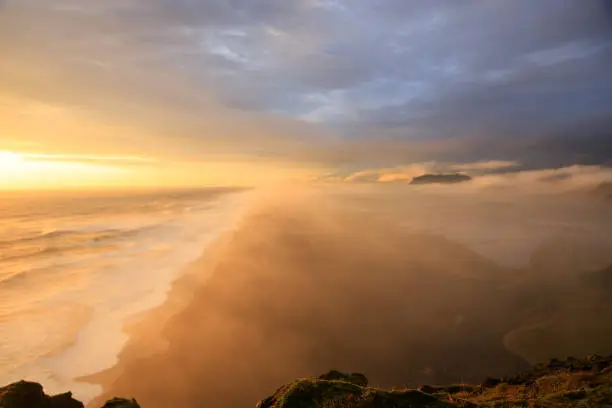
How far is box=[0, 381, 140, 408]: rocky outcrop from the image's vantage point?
12.8 metres

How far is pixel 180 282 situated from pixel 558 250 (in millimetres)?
84010

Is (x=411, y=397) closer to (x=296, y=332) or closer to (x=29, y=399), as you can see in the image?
(x=29, y=399)

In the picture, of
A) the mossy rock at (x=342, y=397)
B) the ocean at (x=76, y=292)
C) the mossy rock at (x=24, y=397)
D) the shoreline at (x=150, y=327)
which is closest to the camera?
the mossy rock at (x=342, y=397)

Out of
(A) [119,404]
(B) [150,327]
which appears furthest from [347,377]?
(B) [150,327]

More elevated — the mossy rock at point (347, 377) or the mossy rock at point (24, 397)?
the mossy rock at point (24, 397)

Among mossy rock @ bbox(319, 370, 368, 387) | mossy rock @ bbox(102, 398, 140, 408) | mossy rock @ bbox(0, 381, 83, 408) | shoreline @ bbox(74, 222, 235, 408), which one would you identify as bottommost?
A: shoreline @ bbox(74, 222, 235, 408)

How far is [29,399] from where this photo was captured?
13.3 meters

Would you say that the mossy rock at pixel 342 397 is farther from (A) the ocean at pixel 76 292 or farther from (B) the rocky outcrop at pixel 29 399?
(A) the ocean at pixel 76 292

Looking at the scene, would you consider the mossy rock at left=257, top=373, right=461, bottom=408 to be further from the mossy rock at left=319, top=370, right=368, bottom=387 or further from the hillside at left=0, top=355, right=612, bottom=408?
the mossy rock at left=319, top=370, right=368, bottom=387

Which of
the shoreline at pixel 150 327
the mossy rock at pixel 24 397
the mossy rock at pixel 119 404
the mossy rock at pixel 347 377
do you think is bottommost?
the shoreline at pixel 150 327

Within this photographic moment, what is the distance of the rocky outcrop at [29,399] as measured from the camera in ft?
42.0

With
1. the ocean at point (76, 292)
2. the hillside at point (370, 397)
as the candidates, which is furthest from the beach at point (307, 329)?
the hillside at point (370, 397)

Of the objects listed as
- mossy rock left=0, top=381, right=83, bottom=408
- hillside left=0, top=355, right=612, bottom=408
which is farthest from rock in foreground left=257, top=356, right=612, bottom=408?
mossy rock left=0, top=381, right=83, bottom=408

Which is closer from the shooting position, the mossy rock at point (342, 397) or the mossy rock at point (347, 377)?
the mossy rock at point (342, 397)
